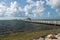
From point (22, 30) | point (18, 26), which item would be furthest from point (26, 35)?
point (18, 26)

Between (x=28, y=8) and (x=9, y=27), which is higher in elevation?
(x=28, y=8)

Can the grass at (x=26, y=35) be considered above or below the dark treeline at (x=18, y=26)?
below

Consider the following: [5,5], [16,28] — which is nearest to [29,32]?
[16,28]

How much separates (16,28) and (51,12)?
2.99 ft

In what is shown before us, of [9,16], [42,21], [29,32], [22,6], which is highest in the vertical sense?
[22,6]

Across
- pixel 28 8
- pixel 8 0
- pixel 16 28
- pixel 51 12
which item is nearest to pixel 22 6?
pixel 28 8

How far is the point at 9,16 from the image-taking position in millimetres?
2715

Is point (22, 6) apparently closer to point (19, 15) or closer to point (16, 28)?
point (19, 15)

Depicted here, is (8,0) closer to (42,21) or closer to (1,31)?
(1,31)

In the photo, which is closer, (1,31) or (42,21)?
(1,31)

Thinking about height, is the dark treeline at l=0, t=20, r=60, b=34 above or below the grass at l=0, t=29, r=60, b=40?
above

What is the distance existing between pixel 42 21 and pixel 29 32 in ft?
1.33

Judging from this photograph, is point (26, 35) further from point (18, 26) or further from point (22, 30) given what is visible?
point (18, 26)

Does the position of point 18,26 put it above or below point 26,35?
above
